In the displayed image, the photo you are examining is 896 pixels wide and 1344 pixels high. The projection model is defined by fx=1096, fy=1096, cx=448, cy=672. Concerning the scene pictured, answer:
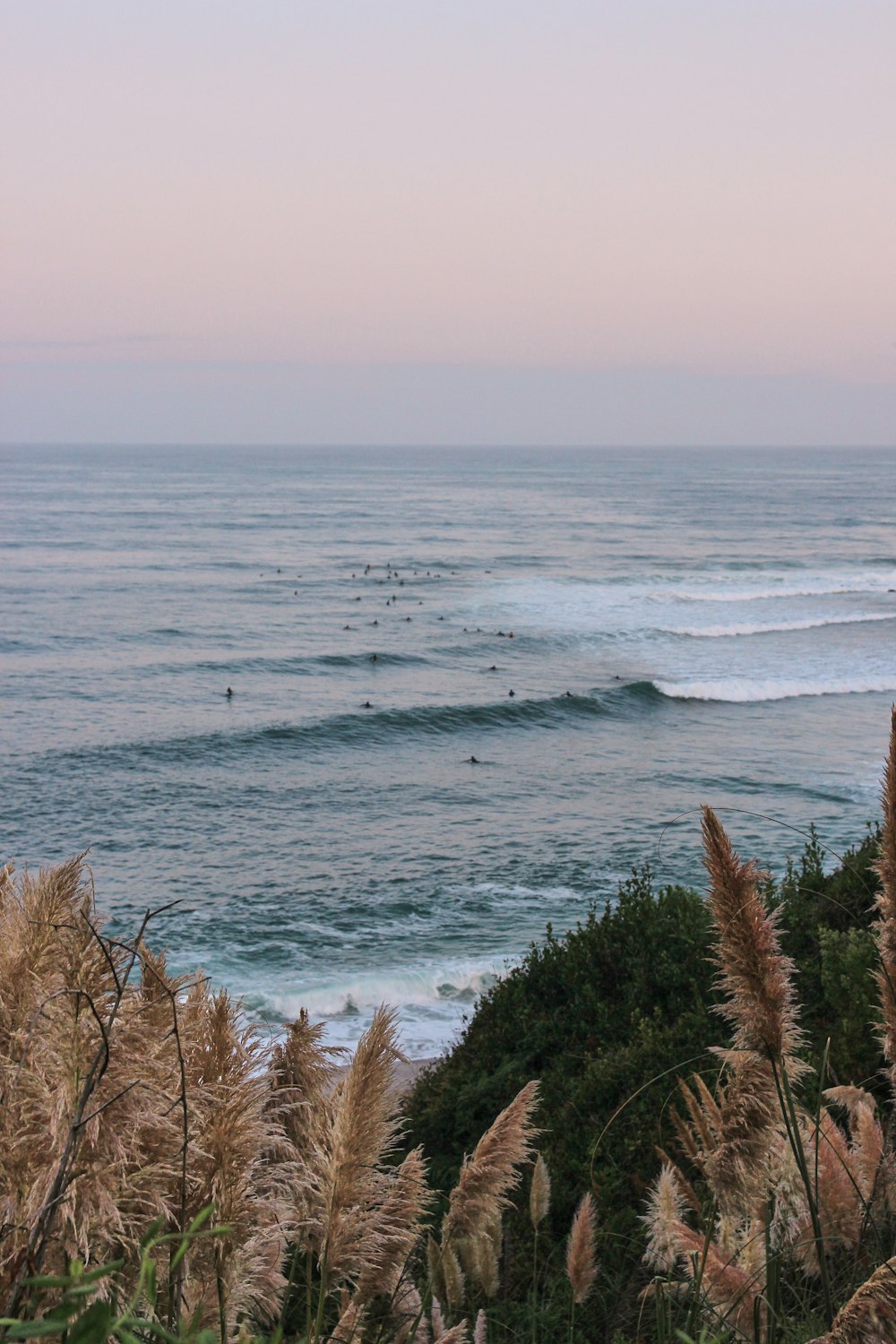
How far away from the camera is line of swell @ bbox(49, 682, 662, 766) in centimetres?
3025

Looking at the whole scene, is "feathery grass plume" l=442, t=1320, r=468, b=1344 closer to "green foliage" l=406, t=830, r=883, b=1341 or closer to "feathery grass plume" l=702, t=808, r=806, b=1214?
"feathery grass plume" l=702, t=808, r=806, b=1214

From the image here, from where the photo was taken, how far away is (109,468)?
168000 millimetres

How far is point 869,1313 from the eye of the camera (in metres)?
1.26

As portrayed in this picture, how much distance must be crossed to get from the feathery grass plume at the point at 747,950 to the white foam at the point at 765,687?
35457 mm

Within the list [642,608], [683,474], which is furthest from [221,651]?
[683,474]

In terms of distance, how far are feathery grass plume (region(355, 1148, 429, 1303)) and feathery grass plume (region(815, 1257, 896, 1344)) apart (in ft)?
3.45

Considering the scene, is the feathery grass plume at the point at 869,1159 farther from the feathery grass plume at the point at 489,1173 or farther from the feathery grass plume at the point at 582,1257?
the feathery grass plume at the point at 489,1173

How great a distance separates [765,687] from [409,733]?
513 inches

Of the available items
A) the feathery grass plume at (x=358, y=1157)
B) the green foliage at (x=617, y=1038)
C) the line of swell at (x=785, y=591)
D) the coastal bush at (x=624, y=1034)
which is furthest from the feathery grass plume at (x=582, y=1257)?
the line of swell at (x=785, y=591)

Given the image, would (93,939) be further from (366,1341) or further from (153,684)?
(153,684)

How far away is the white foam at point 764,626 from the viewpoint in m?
47.6

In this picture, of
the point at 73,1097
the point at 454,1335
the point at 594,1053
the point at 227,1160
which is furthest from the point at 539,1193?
the point at 594,1053

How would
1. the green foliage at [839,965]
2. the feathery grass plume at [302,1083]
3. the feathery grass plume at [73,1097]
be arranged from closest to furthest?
the feathery grass plume at [73,1097]
the feathery grass plume at [302,1083]
the green foliage at [839,965]

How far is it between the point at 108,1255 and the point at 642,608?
53.0 m
